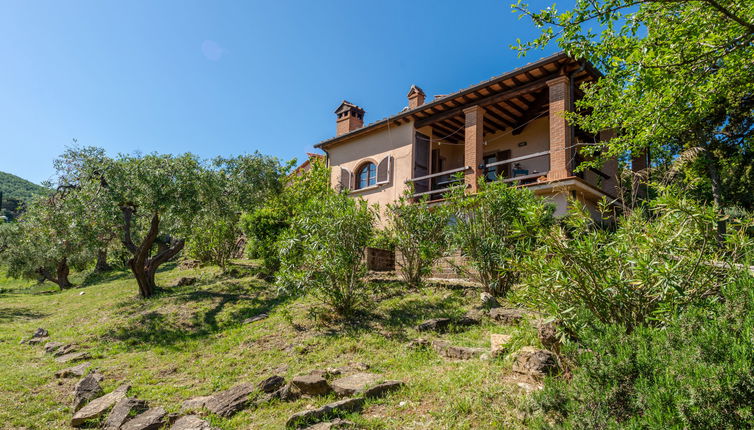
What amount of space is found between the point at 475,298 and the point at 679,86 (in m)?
4.59

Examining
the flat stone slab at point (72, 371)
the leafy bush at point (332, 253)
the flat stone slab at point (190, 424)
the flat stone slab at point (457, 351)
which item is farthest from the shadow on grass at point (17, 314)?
the flat stone slab at point (457, 351)

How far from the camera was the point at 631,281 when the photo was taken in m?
3.10

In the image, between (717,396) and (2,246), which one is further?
(2,246)

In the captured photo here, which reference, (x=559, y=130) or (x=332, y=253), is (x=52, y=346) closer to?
(x=332, y=253)

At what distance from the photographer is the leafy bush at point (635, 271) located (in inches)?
118

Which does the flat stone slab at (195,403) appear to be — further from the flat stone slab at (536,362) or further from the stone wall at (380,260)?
the stone wall at (380,260)

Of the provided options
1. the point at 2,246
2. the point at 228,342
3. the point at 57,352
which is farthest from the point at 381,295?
the point at 2,246

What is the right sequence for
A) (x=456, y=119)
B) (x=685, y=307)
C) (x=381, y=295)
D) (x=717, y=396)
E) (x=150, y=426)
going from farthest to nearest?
(x=456, y=119) → (x=381, y=295) → (x=150, y=426) → (x=685, y=307) → (x=717, y=396)

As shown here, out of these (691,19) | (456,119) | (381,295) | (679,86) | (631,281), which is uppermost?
(456,119)

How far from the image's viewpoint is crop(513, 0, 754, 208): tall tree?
5.03m

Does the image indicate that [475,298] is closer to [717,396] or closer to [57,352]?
[717,396]

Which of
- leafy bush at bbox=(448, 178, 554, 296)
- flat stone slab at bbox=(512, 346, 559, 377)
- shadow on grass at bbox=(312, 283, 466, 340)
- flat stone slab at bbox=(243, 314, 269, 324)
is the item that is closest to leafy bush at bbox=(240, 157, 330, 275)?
flat stone slab at bbox=(243, 314, 269, 324)

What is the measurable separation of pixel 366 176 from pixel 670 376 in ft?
47.9

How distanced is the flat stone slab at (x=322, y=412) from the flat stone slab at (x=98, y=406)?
2652mm
